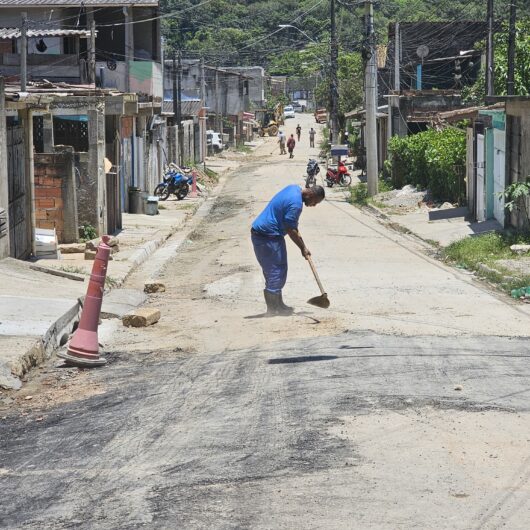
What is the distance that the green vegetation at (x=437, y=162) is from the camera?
30.5m

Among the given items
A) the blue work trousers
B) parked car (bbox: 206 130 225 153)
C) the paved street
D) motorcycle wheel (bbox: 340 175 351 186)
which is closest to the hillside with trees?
parked car (bbox: 206 130 225 153)

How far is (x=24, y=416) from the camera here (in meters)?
8.23

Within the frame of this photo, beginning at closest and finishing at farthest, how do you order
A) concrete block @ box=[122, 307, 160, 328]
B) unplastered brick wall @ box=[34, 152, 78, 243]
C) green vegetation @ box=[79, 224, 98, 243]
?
concrete block @ box=[122, 307, 160, 328] < unplastered brick wall @ box=[34, 152, 78, 243] < green vegetation @ box=[79, 224, 98, 243]

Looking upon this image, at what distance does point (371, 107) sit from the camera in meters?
37.2

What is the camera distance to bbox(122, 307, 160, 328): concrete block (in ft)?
40.2

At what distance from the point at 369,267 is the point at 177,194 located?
2050 centimetres

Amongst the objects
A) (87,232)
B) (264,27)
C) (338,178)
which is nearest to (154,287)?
(87,232)

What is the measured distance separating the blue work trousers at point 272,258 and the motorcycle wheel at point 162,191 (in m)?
25.0

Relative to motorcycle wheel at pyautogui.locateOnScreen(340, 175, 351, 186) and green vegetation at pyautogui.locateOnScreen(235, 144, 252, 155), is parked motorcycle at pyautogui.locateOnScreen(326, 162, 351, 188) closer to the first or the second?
motorcycle wheel at pyautogui.locateOnScreen(340, 175, 351, 186)

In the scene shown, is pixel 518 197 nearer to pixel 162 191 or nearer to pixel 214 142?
pixel 162 191

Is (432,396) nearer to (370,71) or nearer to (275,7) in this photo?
(370,71)

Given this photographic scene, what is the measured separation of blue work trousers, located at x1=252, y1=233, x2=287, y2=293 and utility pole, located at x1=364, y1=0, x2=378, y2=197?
24915 mm

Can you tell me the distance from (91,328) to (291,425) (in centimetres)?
373

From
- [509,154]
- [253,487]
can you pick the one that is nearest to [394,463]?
[253,487]
